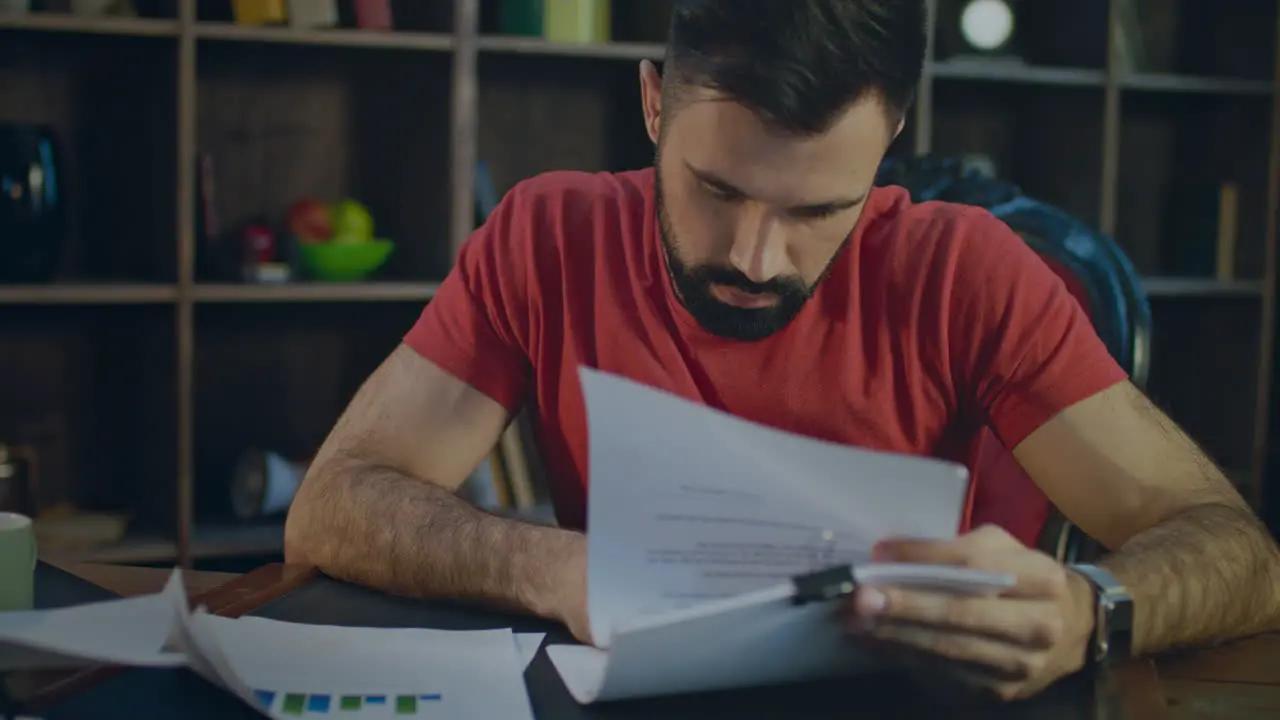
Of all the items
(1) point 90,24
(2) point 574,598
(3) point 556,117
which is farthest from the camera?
(3) point 556,117

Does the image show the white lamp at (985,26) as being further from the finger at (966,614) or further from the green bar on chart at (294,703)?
the green bar on chart at (294,703)

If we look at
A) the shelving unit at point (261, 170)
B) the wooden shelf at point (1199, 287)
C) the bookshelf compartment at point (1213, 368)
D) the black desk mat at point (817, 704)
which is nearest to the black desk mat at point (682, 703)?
the black desk mat at point (817, 704)

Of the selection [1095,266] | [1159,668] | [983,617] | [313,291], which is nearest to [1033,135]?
[313,291]

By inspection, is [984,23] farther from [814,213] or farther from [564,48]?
[814,213]

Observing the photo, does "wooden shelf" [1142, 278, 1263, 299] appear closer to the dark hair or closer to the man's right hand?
the dark hair

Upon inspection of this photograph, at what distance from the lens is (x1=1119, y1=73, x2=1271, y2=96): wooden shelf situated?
2.92m

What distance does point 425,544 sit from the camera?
A: 3.73 feet

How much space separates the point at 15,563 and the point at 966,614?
0.61 m

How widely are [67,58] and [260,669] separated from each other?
1.78 meters

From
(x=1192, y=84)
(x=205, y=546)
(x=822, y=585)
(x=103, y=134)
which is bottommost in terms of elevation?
(x=205, y=546)

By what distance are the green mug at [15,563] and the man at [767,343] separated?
238 millimetres

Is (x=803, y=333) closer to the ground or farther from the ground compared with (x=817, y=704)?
farther from the ground

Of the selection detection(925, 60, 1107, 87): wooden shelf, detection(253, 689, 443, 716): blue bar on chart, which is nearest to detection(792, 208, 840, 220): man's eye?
detection(253, 689, 443, 716): blue bar on chart

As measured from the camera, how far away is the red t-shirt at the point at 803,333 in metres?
1.32
